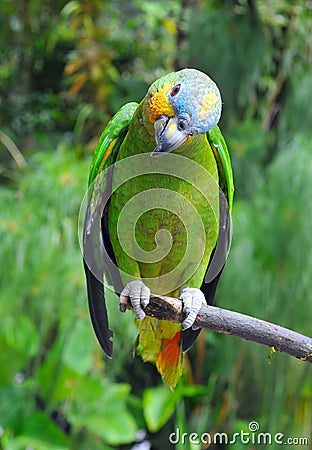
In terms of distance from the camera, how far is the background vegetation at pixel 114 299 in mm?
1279

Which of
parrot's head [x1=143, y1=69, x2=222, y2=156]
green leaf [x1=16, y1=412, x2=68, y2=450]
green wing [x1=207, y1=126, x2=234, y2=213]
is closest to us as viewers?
parrot's head [x1=143, y1=69, x2=222, y2=156]

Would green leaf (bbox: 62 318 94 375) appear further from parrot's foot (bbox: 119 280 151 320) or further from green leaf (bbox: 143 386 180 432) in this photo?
parrot's foot (bbox: 119 280 151 320)

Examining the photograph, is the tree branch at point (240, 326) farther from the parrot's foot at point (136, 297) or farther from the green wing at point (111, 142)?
→ the green wing at point (111, 142)

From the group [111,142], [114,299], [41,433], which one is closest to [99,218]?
[111,142]

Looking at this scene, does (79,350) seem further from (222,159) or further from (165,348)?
(222,159)

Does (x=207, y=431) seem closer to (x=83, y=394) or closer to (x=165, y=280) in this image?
(x=83, y=394)

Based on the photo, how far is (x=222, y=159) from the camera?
1.86ft

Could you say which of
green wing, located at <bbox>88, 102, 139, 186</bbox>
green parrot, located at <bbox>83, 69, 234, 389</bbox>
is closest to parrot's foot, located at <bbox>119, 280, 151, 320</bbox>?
green parrot, located at <bbox>83, 69, 234, 389</bbox>

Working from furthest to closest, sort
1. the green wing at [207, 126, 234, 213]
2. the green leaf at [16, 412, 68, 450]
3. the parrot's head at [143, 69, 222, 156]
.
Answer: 1. the green leaf at [16, 412, 68, 450]
2. the green wing at [207, 126, 234, 213]
3. the parrot's head at [143, 69, 222, 156]

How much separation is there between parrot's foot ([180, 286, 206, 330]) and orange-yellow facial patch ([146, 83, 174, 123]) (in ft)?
0.55

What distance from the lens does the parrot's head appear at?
42cm

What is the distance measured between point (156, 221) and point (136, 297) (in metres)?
0.08

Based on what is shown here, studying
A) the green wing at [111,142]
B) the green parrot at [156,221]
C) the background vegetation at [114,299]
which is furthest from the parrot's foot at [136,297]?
the background vegetation at [114,299]

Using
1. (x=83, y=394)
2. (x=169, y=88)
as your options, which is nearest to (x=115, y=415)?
(x=83, y=394)
